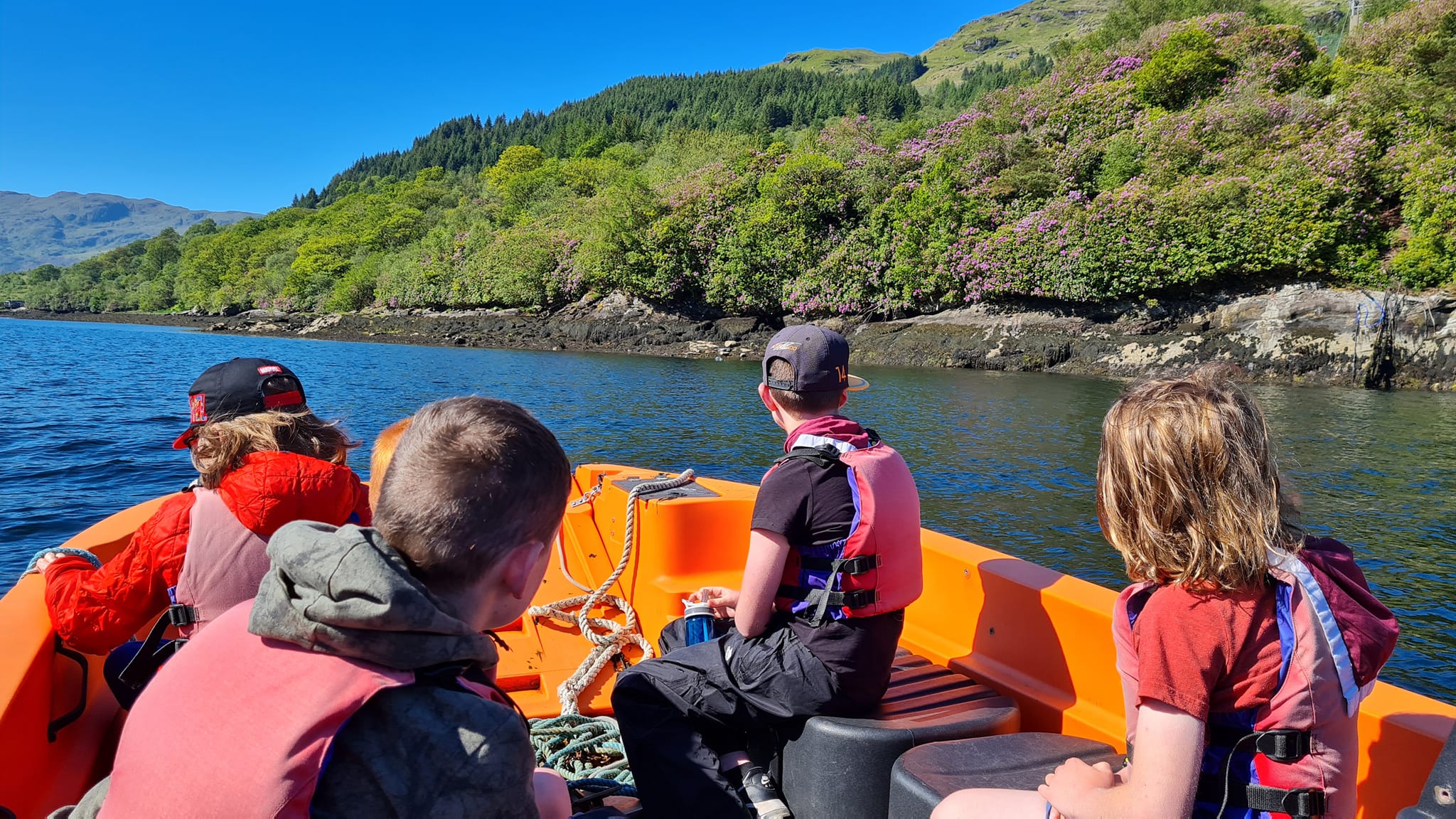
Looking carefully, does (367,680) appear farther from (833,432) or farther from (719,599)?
(719,599)

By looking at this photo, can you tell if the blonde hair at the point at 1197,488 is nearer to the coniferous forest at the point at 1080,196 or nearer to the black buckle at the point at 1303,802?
the black buckle at the point at 1303,802

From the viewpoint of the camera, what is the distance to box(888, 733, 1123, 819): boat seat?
6.40ft

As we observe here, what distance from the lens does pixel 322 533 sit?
1.03 m

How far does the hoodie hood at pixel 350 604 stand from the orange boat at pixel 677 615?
1.58 metres

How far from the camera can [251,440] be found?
2.25m

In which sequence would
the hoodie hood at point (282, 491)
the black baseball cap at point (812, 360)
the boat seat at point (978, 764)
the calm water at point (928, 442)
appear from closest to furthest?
the boat seat at point (978, 764) → the hoodie hood at point (282, 491) → the black baseball cap at point (812, 360) → the calm water at point (928, 442)

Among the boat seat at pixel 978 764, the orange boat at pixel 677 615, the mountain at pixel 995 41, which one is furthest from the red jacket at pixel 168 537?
the mountain at pixel 995 41

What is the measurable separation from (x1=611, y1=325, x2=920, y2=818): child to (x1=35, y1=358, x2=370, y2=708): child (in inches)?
41.1

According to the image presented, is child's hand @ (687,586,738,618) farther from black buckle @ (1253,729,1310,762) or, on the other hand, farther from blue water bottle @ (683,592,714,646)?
black buckle @ (1253,729,1310,762)

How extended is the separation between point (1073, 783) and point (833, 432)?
110cm

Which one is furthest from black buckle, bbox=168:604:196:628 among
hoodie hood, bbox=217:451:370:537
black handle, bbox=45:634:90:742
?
black handle, bbox=45:634:90:742

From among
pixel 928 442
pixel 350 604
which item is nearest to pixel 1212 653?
pixel 350 604

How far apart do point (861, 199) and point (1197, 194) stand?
1330 centimetres

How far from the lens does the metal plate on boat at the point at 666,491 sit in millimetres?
3951
